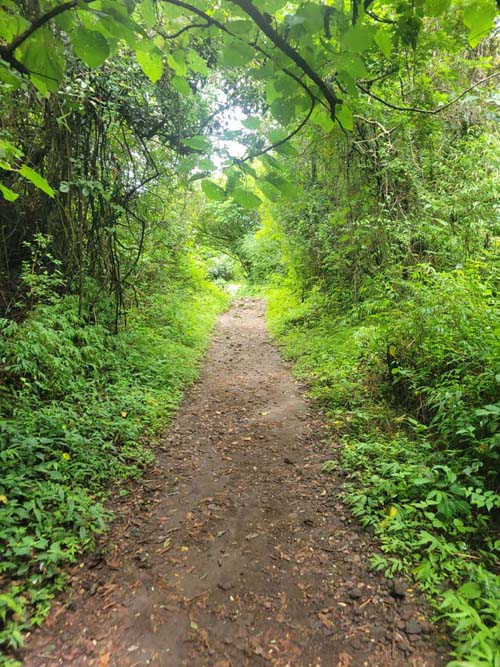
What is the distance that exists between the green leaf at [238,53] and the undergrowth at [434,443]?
2.72 metres

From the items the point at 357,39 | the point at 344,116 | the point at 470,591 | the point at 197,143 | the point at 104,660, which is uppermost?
the point at 357,39

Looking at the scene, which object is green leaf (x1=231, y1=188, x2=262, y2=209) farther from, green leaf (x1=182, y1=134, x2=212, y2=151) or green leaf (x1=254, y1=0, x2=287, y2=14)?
green leaf (x1=254, y1=0, x2=287, y2=14)

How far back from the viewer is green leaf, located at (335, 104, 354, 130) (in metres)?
1.47

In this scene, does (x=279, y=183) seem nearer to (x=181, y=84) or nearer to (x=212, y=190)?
(x=212, y=190)

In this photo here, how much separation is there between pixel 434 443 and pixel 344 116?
295 centimetres

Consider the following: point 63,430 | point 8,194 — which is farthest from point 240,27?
point 63,430

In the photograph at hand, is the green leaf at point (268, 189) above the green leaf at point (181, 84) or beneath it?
beneath

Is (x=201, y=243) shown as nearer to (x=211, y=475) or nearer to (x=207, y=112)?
(x=207, y=112)

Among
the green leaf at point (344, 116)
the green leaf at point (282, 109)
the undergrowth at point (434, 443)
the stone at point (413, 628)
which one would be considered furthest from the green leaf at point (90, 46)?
the stone at point (413, 628)

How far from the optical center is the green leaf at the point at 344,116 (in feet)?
4.81

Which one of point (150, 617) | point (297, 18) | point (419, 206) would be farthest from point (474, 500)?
point (419, 206)

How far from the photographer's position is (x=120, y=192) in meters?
5.93

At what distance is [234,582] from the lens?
2477mm

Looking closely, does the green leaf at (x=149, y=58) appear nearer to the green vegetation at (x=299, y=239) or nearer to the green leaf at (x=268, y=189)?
the green vegetation at (x=299, y=239)
